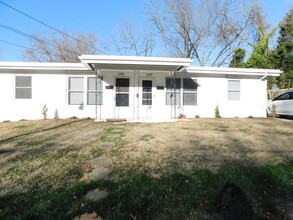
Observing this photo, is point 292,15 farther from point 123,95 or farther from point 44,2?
point 44,2

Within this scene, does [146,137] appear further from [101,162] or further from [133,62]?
[133,62]

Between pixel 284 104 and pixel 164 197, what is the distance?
1063 centimetres

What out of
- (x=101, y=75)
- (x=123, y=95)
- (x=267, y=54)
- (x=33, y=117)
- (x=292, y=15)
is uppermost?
(x=292, y=15)

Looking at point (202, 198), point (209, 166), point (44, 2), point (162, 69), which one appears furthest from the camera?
point (44, 2)

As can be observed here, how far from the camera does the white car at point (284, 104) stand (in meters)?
10.4

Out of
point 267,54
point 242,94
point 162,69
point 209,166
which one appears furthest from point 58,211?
point 267,54

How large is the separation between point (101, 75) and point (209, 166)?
7.61 m

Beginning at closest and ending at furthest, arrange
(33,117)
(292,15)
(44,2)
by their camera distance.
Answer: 1. (33,117)
2. (44,2)
3. (292,15)

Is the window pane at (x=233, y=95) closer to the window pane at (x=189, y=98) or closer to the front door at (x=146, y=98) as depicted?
the window pane at (x=189, y=98)

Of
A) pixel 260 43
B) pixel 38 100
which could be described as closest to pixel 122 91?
pixel 38 100

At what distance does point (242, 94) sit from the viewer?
11258 mm

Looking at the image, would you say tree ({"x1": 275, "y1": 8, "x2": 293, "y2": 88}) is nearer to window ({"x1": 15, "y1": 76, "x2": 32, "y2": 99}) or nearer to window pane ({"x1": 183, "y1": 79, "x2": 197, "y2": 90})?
window pane ({"x1": 183, "y1": 79, "x2": 197, "y2": 90})

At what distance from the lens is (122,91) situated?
1020 centimetres

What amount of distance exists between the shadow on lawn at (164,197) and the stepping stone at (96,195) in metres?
0.07
